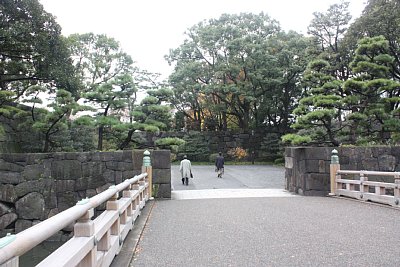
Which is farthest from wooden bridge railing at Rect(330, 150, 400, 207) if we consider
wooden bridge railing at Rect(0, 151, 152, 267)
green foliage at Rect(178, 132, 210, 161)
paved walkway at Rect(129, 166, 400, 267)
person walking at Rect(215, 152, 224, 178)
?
green foliage at Rect(178, 132, 210, 161)

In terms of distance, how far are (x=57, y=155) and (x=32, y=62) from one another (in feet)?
15.9

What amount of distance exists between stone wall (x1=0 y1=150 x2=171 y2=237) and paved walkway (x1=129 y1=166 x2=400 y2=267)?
3.67 meters

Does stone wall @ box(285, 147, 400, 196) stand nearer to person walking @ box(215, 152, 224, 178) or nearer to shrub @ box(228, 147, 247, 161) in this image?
person walking @ box(215, 152, 224, 178)

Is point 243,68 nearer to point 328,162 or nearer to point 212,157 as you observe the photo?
point 212,157

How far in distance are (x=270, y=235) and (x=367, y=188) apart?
478 centimetres

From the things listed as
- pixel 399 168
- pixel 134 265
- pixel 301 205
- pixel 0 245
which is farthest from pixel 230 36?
pixel 0 245

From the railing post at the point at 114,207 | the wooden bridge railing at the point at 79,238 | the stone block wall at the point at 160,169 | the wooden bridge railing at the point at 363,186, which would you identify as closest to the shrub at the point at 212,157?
the stone block wall at the point at 160,169

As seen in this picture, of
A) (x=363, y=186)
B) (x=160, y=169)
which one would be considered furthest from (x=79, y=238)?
(x=363, y=186)

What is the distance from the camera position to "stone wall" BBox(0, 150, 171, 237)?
1074cm

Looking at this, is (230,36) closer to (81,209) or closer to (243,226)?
(243,226)

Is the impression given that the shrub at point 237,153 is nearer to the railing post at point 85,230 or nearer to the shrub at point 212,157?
the shrub at point 212,157

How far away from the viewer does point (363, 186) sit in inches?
331

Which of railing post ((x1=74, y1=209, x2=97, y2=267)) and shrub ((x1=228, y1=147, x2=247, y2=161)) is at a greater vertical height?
shrub ((x1=228, y1=147, x2=247, y2=161))

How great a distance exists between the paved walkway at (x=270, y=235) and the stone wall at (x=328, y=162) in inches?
67.4
